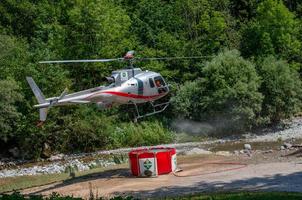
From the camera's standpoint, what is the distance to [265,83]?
4547 centimetres

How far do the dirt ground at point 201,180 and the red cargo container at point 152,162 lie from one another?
42 centimetres

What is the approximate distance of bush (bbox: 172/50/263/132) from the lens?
43.4 meters

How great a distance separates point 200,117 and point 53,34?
17.4 m

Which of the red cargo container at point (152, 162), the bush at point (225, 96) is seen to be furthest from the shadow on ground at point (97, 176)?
the bush at point (225, 96)

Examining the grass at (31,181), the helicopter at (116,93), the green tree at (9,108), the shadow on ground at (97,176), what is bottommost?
the grass at (31,181)

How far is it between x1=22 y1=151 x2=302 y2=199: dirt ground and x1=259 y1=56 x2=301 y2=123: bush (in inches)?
671

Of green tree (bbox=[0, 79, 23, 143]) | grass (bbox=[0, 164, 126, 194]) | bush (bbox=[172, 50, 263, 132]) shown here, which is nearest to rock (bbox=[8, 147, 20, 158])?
green tree (bbox=[0, 79, 23, 143])

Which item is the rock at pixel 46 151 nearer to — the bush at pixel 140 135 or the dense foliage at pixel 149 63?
the dense foliage at pixel 149 63

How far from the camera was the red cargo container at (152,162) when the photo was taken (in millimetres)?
24898

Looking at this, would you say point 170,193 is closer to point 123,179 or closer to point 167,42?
point 123,179

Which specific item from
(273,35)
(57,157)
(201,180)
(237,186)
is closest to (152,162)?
(201,180)

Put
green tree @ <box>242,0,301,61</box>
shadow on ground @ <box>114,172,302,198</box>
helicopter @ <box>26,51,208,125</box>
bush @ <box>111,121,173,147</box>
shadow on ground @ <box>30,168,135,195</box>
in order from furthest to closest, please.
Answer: green tree @ <box>242,0,301,61</box> < bush @ <box>111,121,173,147</box> < shadow on ground @ <box>30,168,135,195</box> < helicopter @ <box>26,51,208,125</box> < shadow on ground @ <box>114,172,302,198</box>

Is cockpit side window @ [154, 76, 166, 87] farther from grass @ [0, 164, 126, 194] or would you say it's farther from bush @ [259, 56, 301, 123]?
bush @ [259, 56, 301, 123]

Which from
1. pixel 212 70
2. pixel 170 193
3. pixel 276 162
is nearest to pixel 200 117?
pixel 212 70
